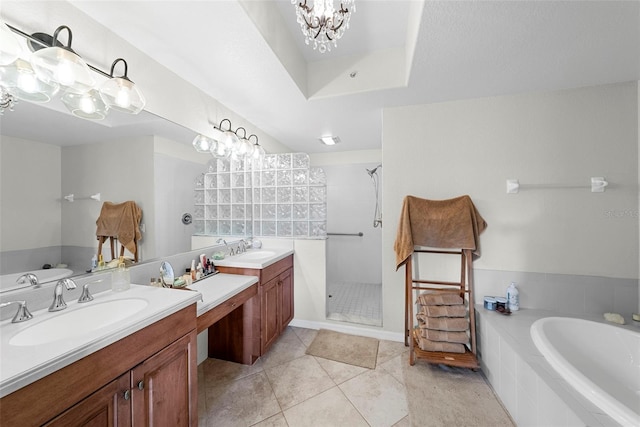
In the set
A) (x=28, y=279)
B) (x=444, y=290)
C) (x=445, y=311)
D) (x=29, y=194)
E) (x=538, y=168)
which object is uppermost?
(x=538, y=168)

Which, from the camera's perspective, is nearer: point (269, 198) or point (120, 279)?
point (120, 279)

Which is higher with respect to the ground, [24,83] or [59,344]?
[24,83]

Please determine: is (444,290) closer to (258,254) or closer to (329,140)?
(258,254)

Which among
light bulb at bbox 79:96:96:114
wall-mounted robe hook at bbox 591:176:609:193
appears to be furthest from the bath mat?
light bulb at bbox 79:96:96:114

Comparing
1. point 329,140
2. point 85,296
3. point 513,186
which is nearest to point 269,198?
point 329,140

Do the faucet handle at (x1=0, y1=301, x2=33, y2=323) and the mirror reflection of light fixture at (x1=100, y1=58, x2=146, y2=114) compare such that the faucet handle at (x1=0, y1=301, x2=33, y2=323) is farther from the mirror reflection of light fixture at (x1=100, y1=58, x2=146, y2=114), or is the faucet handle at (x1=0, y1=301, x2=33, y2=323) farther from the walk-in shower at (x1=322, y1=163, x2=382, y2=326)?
the walk-in shower at (x1=322, y1=163, x2=382, y2=326)

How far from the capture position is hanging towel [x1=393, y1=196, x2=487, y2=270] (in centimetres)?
186

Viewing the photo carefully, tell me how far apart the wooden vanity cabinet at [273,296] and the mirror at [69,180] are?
2.48 feet

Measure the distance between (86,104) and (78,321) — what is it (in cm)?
106

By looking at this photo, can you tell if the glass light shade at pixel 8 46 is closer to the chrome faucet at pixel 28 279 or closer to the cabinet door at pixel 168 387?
the chrome faucet at pixel 28 279

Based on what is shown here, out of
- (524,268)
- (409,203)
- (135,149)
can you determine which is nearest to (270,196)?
(135,149)

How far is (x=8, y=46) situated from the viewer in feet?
2.86

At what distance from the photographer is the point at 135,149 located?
1.41m

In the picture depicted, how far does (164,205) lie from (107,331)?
1.05 meters
